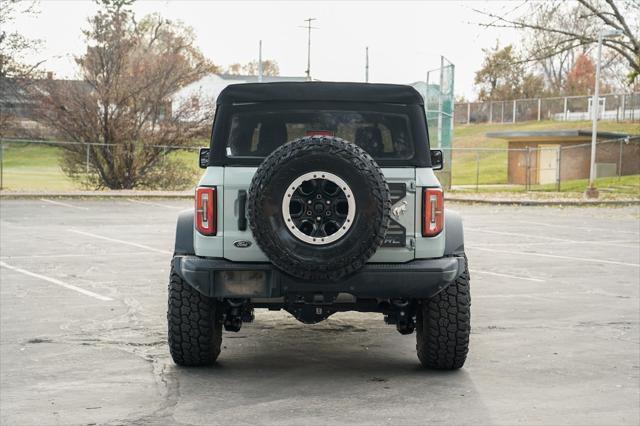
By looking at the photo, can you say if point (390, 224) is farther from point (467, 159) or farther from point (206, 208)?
point (467, 159)

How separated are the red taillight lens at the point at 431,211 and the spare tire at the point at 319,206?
544 mm

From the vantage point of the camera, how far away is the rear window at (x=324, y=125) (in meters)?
7.29

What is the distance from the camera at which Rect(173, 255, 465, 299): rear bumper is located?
22.0ft

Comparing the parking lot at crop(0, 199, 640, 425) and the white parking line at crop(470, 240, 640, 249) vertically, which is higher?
the parking lot at crop(0, 199, 640, 425)

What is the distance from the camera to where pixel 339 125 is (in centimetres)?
743

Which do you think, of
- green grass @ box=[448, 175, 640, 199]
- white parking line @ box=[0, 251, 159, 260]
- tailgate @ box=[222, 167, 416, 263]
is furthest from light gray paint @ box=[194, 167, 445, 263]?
green grass @ box=[448, 175, 640, 199]

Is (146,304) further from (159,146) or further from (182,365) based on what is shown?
(159,146)

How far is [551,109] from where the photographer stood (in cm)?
7444

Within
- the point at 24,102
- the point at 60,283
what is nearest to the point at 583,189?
the point at 24,102

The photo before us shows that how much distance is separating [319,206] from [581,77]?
287 ft

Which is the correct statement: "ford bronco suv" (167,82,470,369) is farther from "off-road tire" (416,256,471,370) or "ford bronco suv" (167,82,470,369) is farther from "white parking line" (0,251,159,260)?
"white parking line" (0,251,159,260)

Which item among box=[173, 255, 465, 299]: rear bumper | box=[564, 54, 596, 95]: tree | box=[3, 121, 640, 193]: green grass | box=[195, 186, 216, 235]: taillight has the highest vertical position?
box=[564, 54, 596, 95]: tree

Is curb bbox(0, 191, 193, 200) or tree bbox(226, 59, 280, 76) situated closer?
curb bbox(0, 191, 193, 200)

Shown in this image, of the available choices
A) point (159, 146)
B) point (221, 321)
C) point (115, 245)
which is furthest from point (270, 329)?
point (159, 146)
